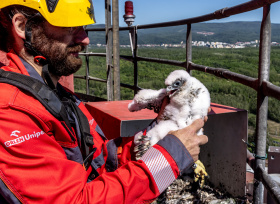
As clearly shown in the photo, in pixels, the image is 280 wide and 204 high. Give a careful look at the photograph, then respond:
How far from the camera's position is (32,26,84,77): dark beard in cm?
141

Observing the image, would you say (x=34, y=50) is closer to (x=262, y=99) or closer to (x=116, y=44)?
(x=262, y=99)

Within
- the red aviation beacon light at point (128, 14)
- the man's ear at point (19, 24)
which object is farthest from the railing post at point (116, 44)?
the man's ear at point (19, 24)

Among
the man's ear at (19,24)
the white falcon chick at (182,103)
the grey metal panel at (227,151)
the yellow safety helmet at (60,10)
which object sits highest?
the yellow safety helmet at (60,10)

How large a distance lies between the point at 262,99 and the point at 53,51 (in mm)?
1165

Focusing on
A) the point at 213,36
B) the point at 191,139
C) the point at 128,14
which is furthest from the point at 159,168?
the point at 213,36

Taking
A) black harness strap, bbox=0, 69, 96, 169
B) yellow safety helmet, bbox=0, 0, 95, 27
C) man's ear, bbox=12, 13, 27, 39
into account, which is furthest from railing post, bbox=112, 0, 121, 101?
black harness strap, bbox=0, 69, 96, 169

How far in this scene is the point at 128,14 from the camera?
5.02m

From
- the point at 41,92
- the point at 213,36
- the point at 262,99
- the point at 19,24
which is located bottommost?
the point at 262,99

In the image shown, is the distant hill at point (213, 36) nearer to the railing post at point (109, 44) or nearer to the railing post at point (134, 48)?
the railing post at point (134, 48)

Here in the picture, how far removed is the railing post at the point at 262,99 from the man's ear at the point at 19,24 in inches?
49.7

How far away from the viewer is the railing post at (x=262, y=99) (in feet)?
5.28

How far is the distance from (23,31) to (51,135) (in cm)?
57

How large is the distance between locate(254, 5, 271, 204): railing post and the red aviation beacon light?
3.61 metres

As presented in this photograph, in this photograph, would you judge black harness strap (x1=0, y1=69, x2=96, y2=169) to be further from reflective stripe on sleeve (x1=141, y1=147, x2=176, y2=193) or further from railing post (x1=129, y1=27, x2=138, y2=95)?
railing post (x1=129, y1=27, x2=138, y2=95)
